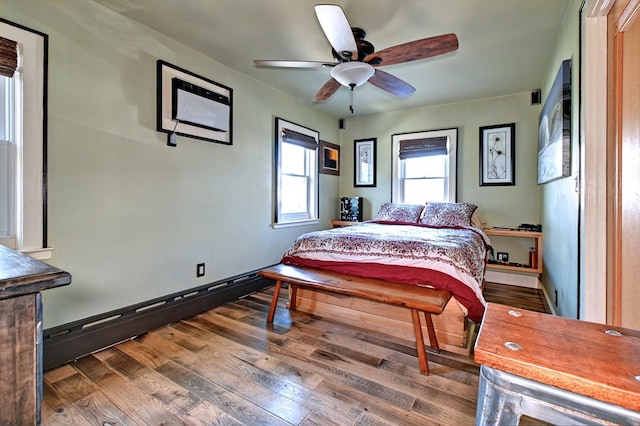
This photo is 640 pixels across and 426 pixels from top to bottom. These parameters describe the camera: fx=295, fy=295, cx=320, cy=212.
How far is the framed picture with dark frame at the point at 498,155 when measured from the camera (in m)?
3.76

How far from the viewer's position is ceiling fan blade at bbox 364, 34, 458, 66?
6.02ft

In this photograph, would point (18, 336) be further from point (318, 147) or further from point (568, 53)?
point (318, 147)

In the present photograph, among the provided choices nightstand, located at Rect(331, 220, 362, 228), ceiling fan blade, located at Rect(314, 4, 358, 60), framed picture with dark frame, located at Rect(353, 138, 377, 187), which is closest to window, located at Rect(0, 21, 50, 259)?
ceiling fan blade, located at Rect(314, 4, 358, 60)

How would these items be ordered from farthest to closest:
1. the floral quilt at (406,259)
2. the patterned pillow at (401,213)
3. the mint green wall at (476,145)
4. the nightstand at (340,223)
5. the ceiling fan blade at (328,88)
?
the nightstand at (340,223) < the patterned pillow at (401,213) < the mint green wall at (476,145) < the ceiling fan blade at (328,88) < the floral quilt at (406,259)

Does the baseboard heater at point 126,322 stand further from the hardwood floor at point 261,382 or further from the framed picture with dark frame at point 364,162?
the framed picture with dark frame at point 364,162

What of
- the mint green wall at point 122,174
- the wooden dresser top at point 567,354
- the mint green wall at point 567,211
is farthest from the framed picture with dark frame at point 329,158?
the wooden dresser top at point 567,354

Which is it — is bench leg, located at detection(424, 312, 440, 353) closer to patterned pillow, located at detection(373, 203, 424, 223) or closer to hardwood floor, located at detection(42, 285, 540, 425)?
hardwood floor, located at detection(42, 285, 540, 425)

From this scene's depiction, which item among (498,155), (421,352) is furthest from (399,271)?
(498,155)

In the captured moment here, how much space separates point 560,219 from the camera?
2301mm

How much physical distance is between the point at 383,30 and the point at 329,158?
2.47 m

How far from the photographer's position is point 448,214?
3.66m

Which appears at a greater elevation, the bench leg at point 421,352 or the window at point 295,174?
the window at point 295,174

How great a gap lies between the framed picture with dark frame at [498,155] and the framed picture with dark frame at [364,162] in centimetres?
152

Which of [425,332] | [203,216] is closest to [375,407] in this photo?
[425,332]
